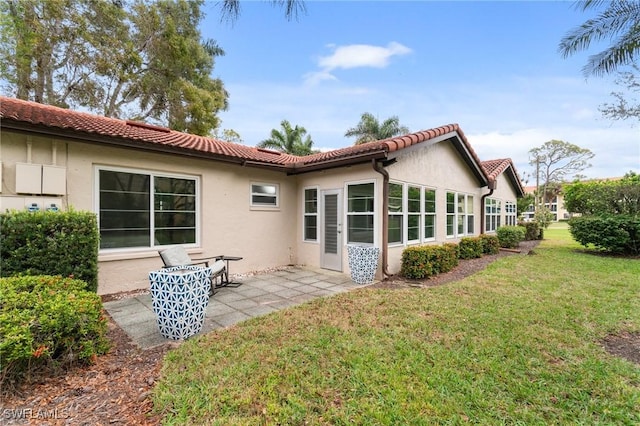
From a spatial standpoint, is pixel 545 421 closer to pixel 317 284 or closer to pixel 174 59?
pixel 317 284

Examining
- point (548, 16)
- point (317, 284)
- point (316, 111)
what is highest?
point (316, 111)

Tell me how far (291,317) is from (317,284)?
251cm

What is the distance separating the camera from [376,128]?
23656 millimetres

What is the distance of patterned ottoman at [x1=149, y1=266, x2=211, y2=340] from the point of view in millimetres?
3912

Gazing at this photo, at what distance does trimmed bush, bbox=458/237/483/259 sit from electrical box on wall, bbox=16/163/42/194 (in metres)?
12.4

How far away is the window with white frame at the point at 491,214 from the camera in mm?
15180

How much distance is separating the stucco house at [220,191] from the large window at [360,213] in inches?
1.2

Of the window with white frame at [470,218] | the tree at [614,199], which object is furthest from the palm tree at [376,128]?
the tree at [614,199]

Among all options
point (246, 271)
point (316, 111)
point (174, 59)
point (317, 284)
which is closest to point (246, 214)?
point (246, 271)

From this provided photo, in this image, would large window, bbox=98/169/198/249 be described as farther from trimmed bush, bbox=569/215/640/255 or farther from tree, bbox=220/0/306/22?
trimmed bush, bbox=569/215/640/255

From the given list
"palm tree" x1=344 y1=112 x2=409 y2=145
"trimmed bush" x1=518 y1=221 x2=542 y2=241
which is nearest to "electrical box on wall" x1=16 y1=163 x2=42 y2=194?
"palm tree" x1=344 y1=112 x2=409 y2=145

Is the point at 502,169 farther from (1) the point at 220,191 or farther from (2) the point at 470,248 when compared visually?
(1) the point at 220,191

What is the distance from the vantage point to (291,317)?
15.9ft

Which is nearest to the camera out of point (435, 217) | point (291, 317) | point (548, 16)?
point (291, 317)
